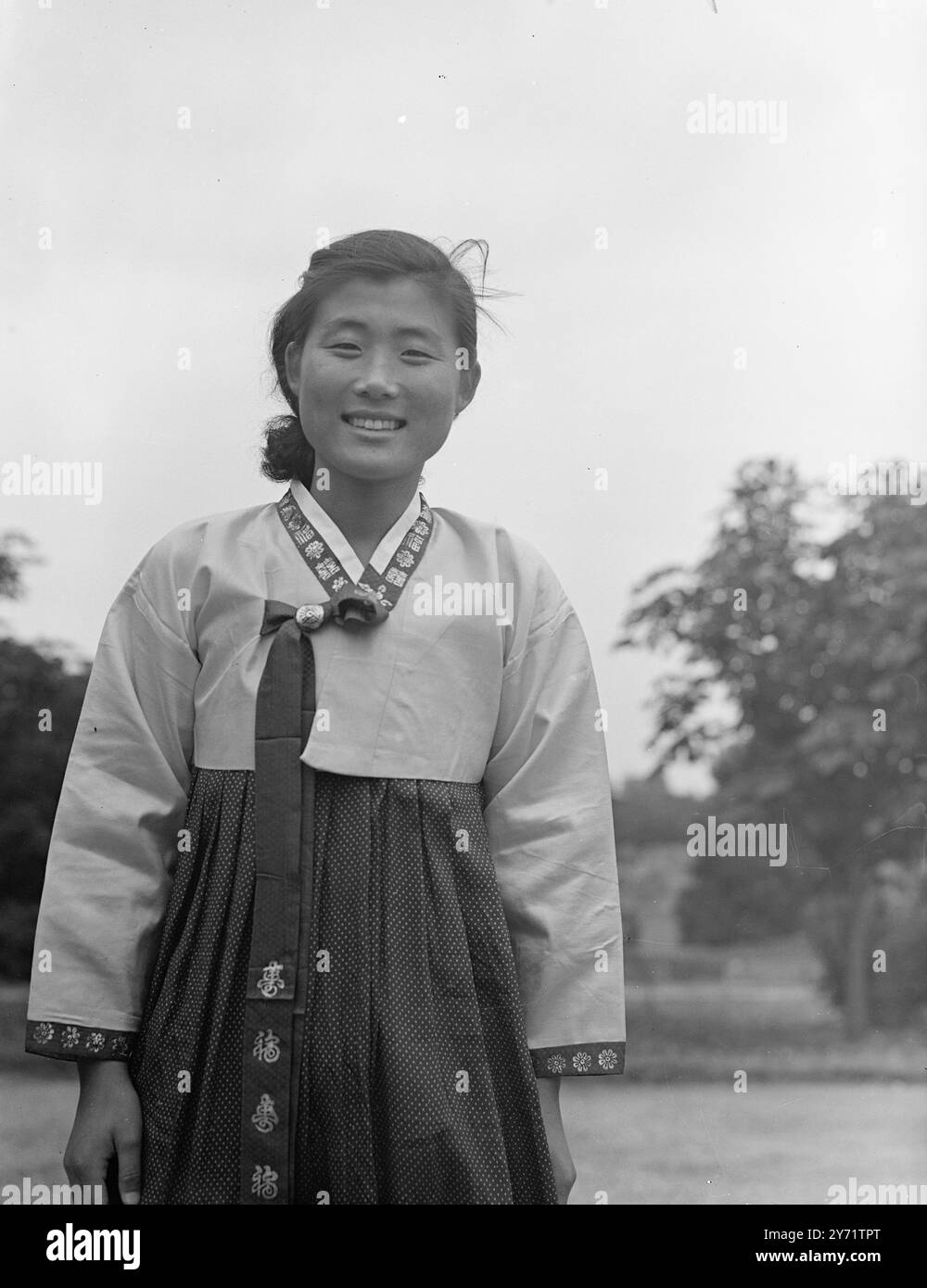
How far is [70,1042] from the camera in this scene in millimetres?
1543

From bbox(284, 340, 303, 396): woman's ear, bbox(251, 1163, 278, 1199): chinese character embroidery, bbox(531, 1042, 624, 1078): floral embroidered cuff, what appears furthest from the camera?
bbox(284, 340, 303, 396): woman's ear

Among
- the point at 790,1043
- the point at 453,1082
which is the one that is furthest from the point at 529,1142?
the point at 790,1043

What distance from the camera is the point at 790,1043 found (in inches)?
79.8

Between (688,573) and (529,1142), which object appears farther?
(688,573)

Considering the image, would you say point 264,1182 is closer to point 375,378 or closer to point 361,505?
point 361,505

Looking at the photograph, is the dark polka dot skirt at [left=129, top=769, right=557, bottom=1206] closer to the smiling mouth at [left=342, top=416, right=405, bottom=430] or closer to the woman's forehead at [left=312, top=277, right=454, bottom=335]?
the smiling mouth at [left=342, top=416, right=405, bottom=430]

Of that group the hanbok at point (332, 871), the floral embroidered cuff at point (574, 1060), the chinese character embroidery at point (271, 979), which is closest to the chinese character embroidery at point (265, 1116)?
the hanbok at point (332, 871)

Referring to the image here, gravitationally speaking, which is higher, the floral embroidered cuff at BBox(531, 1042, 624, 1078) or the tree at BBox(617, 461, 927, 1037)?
the tree at BBox(617, 461, 927, 1037)

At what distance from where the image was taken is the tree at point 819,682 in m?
1.98

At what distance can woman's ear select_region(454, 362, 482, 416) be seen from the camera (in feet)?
5.69

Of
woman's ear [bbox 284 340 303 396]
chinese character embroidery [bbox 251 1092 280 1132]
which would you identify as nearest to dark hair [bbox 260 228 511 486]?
woman's ear [bbox 284 340 303 396]

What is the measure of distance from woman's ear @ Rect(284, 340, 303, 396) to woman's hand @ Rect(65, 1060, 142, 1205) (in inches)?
31.1
